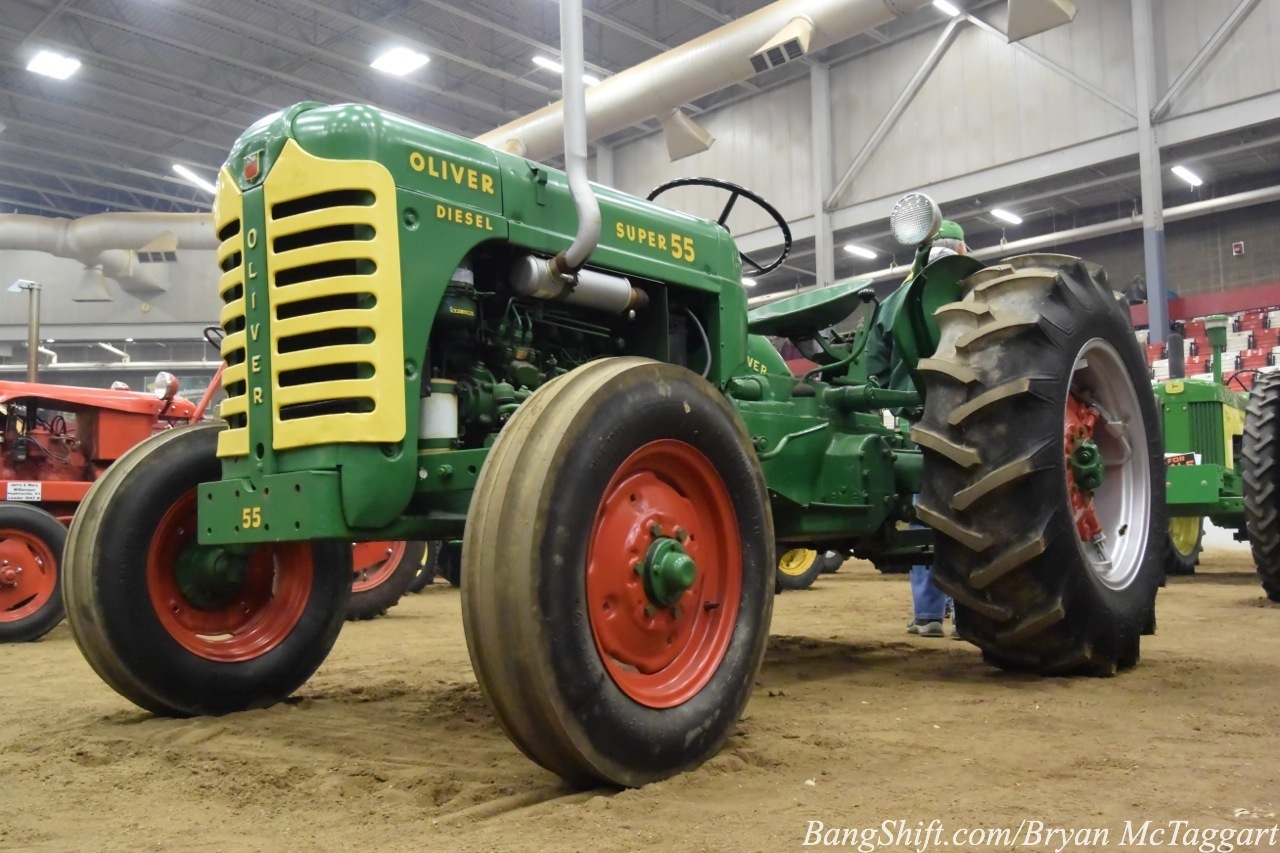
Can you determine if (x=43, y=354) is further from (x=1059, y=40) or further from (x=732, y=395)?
(x=732, y=395)

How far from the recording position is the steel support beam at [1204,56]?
12258 millimetres

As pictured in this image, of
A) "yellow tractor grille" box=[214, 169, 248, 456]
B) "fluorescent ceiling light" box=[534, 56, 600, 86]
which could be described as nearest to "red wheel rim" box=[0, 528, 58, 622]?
"yellow tractor grille" box=[214, 169, 248, 456]

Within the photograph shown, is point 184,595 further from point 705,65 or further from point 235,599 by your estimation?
point 705,65

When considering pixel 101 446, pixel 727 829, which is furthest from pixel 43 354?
pixel 727 829

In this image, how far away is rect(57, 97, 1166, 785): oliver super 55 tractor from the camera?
7.66 feet

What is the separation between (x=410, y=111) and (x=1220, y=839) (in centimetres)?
1755

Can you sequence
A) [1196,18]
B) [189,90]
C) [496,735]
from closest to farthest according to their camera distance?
[496,735] < [1196,18] < [189,90]

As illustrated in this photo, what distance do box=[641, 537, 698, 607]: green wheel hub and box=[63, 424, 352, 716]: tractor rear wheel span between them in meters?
1.37

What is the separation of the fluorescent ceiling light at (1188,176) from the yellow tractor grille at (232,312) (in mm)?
15191

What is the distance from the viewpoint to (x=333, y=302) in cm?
270

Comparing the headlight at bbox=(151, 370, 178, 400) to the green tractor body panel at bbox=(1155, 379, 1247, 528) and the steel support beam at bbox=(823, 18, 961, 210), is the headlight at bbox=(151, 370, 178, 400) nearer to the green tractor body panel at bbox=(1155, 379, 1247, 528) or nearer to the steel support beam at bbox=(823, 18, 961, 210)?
the green tractor body panel at bbox=(1155, 379, 1247, 528)

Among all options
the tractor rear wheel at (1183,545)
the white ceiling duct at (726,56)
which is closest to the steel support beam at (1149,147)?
the white ceiling duct at (726,56)

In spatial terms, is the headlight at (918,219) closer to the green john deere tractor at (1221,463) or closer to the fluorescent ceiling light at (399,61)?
the green john deere tractor at (1221,463)

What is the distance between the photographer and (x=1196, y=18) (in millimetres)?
12703
